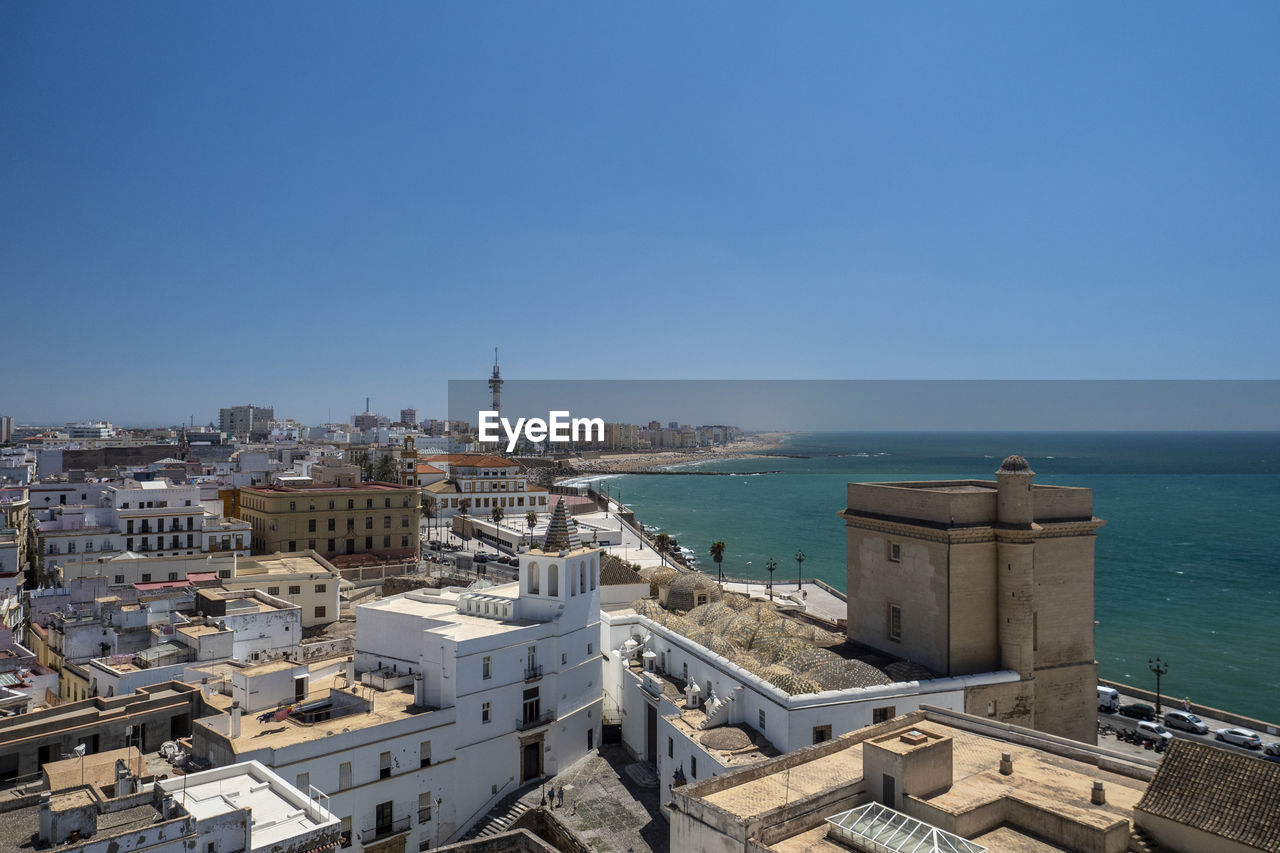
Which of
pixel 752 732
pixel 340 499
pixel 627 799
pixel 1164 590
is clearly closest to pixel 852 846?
pixel 752 732

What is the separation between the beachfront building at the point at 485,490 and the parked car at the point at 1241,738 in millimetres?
54959

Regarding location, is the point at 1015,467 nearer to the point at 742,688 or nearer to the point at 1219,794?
the point at 742,688

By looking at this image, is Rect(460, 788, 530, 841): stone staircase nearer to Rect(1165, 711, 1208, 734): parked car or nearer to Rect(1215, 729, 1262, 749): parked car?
Rect(1165, 711, 1208, 734): parked car

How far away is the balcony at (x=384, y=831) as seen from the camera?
60.2ft

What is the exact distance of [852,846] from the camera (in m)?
11.0

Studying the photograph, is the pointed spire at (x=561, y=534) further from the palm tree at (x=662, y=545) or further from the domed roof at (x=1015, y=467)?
the palm tree at (x=662, y=545)

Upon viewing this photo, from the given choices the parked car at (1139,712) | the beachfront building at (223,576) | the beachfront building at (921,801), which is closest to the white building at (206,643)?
the beachfront building at (223,576)

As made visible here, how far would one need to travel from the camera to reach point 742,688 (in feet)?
63.0

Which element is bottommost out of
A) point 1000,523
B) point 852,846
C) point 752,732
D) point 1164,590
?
point 1164,590

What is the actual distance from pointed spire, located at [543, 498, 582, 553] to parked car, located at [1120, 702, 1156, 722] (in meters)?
20.5

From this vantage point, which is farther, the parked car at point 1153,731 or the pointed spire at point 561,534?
the parked car at point 1153,731

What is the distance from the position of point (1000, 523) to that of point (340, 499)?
37.3 m

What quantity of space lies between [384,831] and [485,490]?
54105 mm

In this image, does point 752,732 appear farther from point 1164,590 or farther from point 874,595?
point 1164,590
